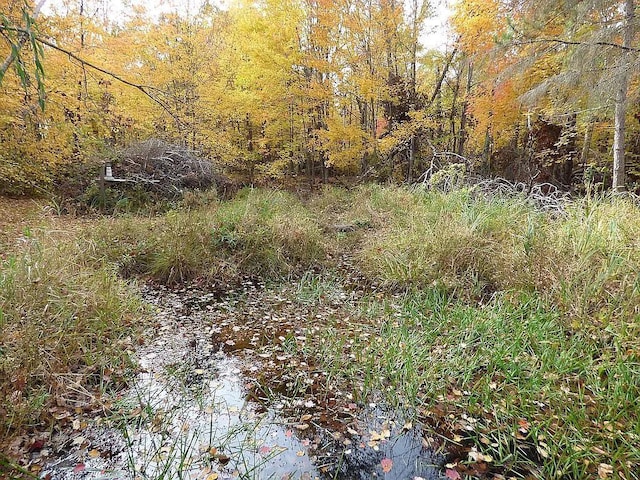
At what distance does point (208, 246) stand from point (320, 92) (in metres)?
6.53

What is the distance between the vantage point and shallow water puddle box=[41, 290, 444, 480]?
6.08 ft

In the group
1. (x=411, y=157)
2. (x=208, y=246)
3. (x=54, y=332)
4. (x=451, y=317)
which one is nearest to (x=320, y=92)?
(x=411, y=157)

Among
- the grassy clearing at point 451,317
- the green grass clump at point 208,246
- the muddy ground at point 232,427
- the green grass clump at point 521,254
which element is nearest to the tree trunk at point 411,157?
the green grass clump at point 521,254

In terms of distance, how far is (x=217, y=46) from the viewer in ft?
34.7

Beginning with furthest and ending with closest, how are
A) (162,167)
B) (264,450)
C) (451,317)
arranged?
(162,167), (451,317), (264,450)

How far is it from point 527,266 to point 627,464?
6.60 feet

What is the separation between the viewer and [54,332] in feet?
8.21

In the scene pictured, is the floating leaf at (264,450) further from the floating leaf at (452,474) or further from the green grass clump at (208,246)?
the green grass clump at (208,246)

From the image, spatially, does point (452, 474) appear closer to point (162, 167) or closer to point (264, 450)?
point (264, 450)

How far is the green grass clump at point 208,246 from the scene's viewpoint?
451 cm

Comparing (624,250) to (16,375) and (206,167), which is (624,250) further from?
(206,167)

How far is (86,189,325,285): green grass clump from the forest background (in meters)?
2.84

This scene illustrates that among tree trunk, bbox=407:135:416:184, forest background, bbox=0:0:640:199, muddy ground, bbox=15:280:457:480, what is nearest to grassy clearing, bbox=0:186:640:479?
muddy ground, bbox=15:280:457:480

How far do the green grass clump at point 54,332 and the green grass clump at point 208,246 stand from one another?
1.12 m
